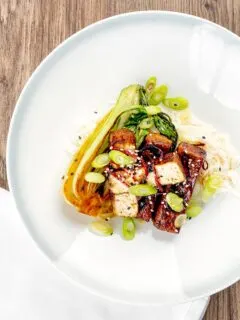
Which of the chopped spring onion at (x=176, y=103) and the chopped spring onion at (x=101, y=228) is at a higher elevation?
the chopped spring onion at (x=176, y=103)

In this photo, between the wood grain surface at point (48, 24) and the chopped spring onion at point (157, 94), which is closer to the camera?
the chopped spring onion at point (157, 94)

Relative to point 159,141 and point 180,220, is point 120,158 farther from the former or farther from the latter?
point 180,220

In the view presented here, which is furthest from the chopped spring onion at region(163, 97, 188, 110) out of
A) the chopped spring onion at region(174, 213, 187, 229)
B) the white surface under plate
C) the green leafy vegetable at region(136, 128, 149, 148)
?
the white surface under plate

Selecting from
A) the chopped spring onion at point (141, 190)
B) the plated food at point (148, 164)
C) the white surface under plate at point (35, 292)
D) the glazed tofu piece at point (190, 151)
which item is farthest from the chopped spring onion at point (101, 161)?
the white surface under plate at point (35, 292)

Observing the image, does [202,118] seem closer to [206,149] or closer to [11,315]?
[206,149]

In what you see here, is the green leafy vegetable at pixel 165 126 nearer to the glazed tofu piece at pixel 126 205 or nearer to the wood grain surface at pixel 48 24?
the glazed tofu piece at pixel 126 205

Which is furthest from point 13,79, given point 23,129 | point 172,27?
point 172,27

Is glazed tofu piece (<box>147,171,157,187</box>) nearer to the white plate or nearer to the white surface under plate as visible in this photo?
the white plate
